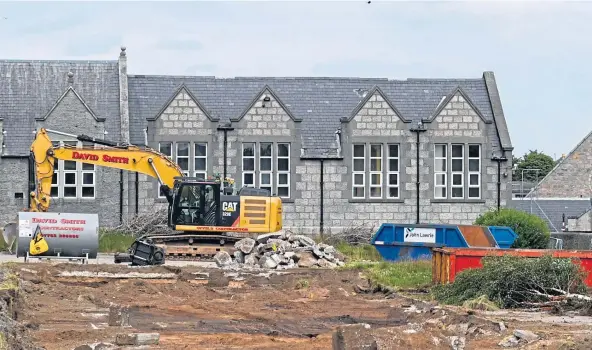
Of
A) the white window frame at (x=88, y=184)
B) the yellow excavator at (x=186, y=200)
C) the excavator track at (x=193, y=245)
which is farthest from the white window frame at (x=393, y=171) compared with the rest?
the white window frame at (x=88, y=184)

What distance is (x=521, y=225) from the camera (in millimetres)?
46281

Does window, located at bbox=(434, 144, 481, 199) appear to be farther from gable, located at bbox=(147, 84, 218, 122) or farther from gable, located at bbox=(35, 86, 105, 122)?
gable, located at bbox=(35, 86, 105, 122)

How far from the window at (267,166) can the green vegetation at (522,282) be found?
24.7m

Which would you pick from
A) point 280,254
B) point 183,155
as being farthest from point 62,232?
point 183,155

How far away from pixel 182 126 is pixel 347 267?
13836 mm

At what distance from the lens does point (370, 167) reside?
50.5 metres

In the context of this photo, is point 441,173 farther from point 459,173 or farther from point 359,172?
point 359,172

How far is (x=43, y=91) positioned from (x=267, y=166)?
1012 centimetres

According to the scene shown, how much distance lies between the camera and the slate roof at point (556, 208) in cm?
7075

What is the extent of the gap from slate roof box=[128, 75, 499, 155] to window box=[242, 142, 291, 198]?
3.98ft

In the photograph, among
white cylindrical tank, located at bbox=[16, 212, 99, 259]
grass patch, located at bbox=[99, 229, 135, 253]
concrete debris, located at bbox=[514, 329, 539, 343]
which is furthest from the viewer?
grass patch, located at bbox=[99, 229, 135, 253]

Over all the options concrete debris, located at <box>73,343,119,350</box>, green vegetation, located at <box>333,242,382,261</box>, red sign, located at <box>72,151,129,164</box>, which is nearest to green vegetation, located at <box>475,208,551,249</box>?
green vegetation, located at <box>333,242,382,261</box>

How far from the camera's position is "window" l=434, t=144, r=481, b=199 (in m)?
50.7

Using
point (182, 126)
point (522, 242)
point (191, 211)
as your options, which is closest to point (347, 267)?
→ point (191, 211)
